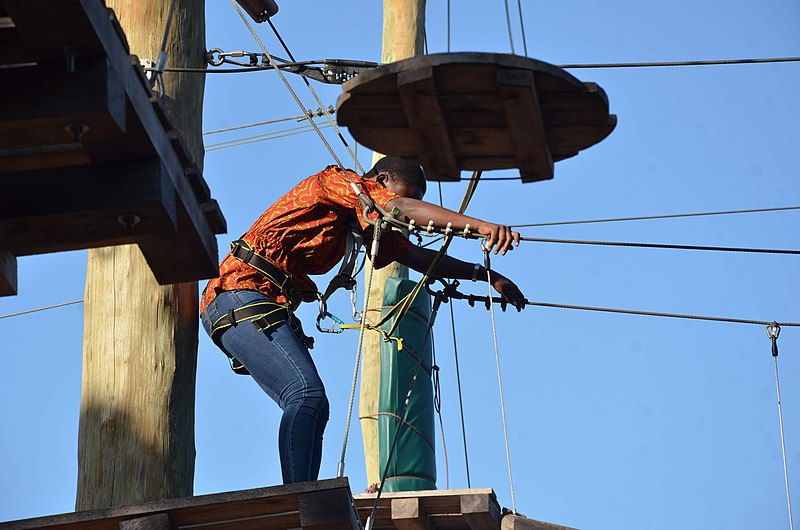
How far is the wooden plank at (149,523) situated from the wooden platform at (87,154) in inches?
30.5

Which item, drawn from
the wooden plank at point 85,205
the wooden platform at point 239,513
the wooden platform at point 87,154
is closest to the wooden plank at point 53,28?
the wooden platform at point 87,154

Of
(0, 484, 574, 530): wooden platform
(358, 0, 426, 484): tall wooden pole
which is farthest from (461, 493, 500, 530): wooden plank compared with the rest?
(358, 0, 426, 484): tall wooden pole

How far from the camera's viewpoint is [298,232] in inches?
215

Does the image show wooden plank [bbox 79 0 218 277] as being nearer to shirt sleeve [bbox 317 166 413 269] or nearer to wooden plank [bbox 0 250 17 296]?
wooden plank [bbox 0 250 17 296]

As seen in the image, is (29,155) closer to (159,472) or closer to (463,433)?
(159,472)

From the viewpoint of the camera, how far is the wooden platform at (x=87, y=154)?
140 inches

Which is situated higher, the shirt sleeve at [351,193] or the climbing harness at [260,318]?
the shirt sleeve at [351,193]

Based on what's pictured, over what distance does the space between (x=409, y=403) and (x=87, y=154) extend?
3.86 metres

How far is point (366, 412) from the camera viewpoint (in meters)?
8.27

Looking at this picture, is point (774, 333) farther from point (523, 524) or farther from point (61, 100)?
point (61, 100)

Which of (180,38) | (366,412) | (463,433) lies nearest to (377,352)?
(366,412)

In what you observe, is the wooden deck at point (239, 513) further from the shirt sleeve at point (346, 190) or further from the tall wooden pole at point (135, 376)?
the shirt sleeve at point (346, 190)

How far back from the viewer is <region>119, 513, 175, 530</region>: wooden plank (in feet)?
15.3

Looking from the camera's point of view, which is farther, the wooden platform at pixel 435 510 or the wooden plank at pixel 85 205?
the wooden platform at pixel 435 510
